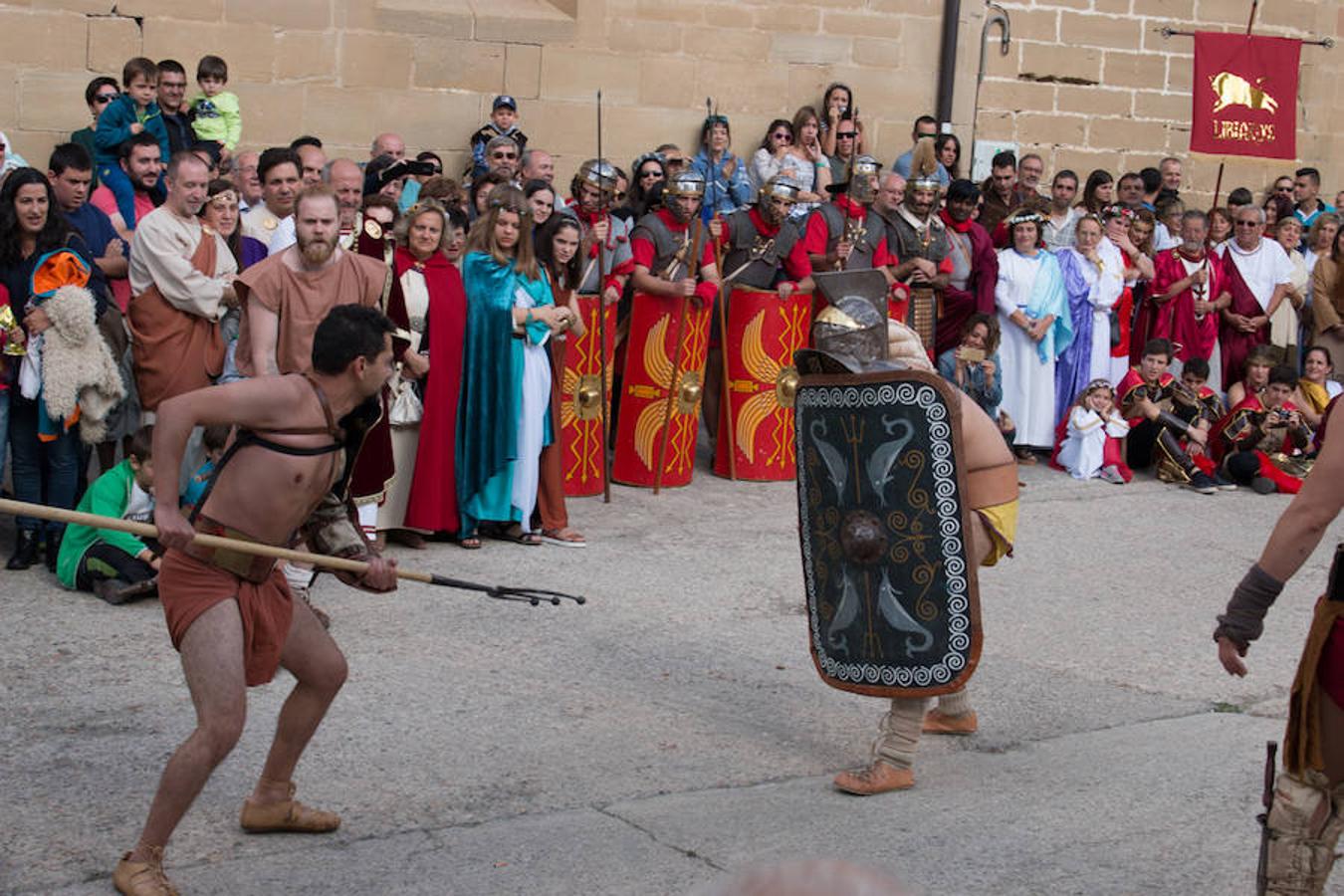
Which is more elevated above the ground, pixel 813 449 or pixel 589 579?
pixel 813 449

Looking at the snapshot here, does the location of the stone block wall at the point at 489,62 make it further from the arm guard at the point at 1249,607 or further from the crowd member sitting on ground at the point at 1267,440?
the arm guard at the point at 1249,607

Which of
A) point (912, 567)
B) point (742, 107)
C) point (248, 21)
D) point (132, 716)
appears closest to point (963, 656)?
point (912, 567)

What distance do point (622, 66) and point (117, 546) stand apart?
6.66 meters

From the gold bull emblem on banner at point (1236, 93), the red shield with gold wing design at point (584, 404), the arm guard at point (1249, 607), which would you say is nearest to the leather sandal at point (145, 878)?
the arm guard at point (1249, 607)

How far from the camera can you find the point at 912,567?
564 centimetres

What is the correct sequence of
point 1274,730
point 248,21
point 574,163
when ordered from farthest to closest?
point 574,163
point 248,21
point 1274,730

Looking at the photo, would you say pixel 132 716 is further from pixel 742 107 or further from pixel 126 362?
pixel 742 107

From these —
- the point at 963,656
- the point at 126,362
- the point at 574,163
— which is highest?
the point at 574,163

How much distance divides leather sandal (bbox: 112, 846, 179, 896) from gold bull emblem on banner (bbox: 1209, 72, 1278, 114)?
362 inches

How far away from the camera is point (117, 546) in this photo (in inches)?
283

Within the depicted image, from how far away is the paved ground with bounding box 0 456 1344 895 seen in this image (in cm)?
A: 490

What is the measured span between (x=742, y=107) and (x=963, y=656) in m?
→ 8.34

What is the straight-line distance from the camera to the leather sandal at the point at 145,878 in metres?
4.45

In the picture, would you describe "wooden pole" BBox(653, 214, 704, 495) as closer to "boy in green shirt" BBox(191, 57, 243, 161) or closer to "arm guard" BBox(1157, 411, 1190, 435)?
"boy in green shirt" BBox(191, 57, 243, 161)
